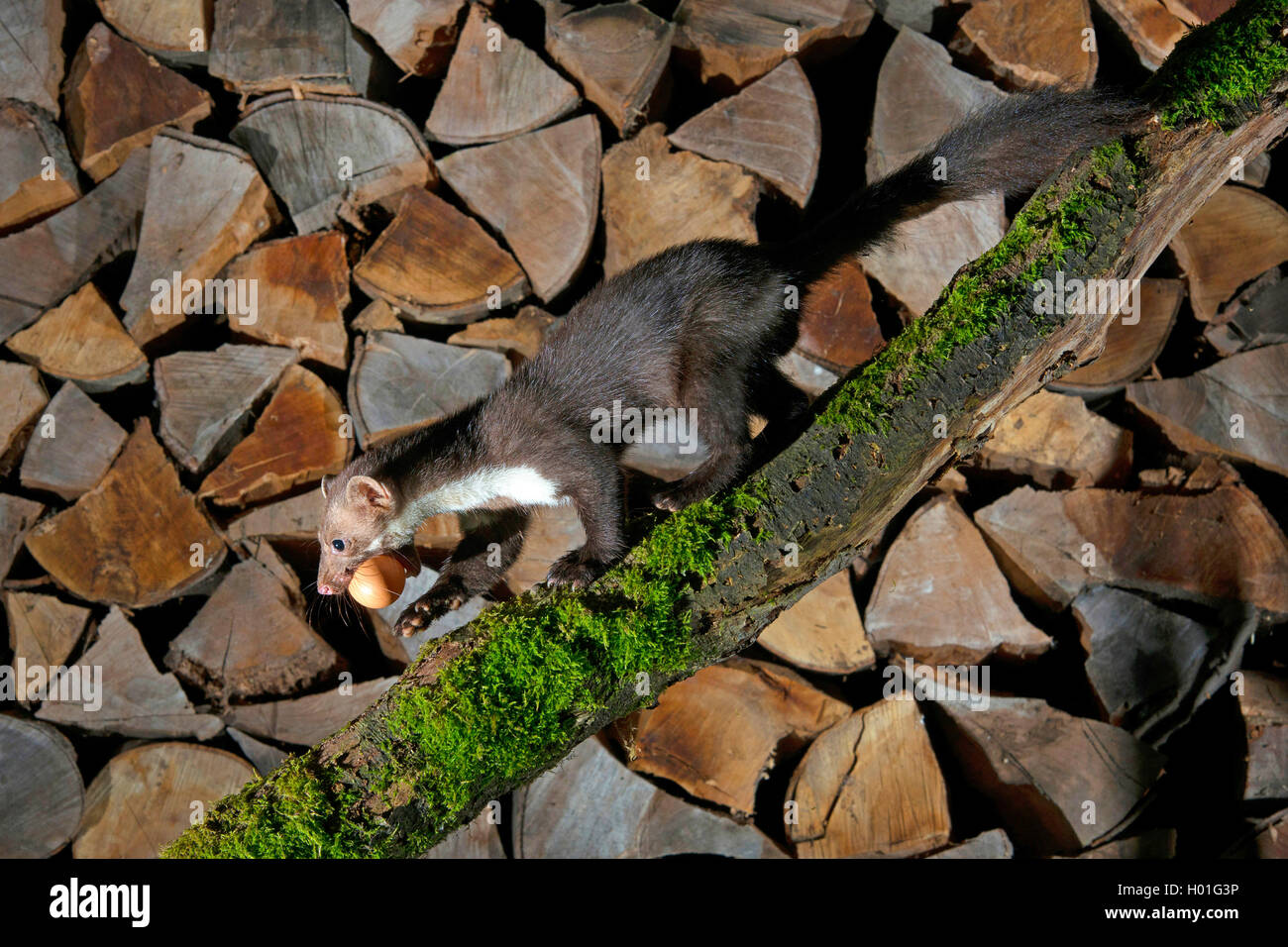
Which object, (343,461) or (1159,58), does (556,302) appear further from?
(1159,58)

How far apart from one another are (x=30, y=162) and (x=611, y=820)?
254 centimetres

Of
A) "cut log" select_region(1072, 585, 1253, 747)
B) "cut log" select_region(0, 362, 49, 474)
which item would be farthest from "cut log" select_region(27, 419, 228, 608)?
"cut log" select_region(1072, 585, 1253, 747)

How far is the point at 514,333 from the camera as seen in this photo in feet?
8.13

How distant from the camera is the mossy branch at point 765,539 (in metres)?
1.54

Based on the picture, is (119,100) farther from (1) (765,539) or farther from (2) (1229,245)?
(2) (1229,245)

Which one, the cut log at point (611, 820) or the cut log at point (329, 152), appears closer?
the cut log at point (611, 820)

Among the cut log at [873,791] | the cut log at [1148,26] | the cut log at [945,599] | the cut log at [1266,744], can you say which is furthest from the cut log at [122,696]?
the cut log at [1148,26]

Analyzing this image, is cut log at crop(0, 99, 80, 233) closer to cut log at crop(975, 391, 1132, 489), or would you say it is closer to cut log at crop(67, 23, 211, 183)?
cut log at crop(67, 23, 211, 183)

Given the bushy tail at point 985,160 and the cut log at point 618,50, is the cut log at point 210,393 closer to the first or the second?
the cut log at point 618,50

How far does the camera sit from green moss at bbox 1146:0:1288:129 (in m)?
1.71

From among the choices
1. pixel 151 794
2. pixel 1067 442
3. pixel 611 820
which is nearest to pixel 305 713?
pixel 151 794

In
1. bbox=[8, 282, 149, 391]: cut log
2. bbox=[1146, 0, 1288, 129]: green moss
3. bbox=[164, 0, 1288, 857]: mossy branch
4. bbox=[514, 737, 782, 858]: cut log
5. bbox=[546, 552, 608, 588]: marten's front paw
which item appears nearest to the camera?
bbox=[164, 0, 1288, 857]: mossy branch

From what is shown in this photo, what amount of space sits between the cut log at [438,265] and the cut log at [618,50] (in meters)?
0.54

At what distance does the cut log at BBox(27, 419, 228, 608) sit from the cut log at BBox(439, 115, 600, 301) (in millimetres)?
1178
